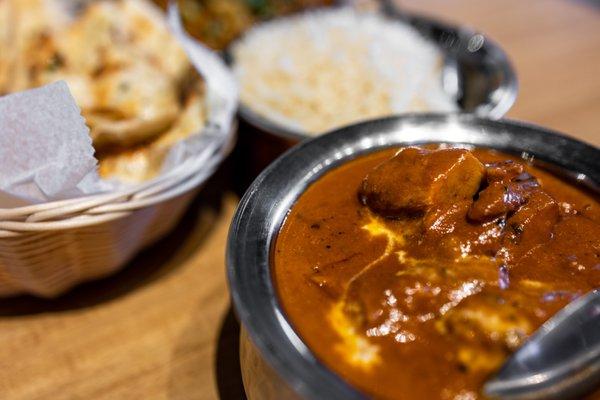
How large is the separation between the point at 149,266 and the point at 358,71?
3.88 ft

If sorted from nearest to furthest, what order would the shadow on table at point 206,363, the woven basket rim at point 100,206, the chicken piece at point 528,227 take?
the chicken piece at point 528,227 < the woven basket rim at point 100,206 < the shadow on table at point 206,363

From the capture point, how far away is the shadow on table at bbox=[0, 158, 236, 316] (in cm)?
156

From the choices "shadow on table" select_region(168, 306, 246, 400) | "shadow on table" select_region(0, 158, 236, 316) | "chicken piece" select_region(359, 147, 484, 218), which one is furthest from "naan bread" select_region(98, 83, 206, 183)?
"chicken piece" select_region(359, 147, 484, 218)

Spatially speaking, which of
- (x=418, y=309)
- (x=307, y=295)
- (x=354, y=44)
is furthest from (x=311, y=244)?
(x=354, y=44)

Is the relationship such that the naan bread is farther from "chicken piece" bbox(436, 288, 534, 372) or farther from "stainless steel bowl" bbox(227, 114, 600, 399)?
"chicken piece" bbox(436, 288, 534, 372)

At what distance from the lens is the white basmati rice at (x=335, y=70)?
6.78 feet

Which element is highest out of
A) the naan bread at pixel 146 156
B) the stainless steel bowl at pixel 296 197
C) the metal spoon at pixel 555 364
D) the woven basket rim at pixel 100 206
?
the metal spoon at pixel 555 364

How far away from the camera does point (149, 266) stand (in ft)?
5.58

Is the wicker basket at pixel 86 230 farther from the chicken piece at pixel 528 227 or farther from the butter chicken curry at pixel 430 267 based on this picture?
the chicken piece at pixel 528 227

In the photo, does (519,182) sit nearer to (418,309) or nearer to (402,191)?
(402,191)

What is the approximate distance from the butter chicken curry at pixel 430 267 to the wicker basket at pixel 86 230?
0.43m

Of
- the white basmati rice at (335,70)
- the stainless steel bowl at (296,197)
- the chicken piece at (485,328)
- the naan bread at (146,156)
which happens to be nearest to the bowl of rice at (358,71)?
the white basmati rice at (335,70)

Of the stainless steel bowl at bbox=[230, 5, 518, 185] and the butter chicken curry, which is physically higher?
the butter chicken curry

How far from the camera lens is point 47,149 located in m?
1.25
